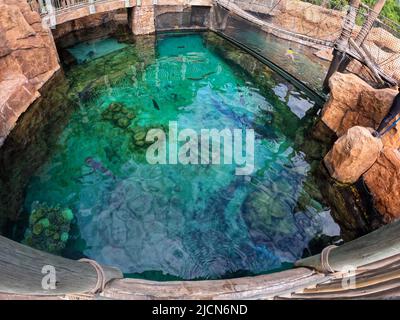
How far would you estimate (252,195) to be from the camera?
7.21 meters

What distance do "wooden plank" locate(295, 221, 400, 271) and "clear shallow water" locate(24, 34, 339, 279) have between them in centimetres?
304

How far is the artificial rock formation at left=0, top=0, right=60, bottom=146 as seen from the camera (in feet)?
26.6

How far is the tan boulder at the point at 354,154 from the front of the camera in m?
6.84

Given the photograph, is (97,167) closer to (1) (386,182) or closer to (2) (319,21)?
(1) (386,182)

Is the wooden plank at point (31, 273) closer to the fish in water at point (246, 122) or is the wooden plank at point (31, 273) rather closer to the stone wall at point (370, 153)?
the stone wall at point (370, 153)

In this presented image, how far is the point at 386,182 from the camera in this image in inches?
267

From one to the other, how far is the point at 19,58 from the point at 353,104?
10735 mm

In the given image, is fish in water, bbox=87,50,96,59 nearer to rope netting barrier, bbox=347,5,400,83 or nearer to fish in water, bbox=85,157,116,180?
fish in water, bbox=85,157,116,180

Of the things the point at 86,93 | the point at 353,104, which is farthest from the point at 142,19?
the point at 353,104

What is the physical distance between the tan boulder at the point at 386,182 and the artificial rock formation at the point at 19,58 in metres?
10.0

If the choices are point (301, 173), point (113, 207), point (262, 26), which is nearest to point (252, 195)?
point (301, 173)

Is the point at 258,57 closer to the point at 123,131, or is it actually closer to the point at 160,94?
the point at 160,94
